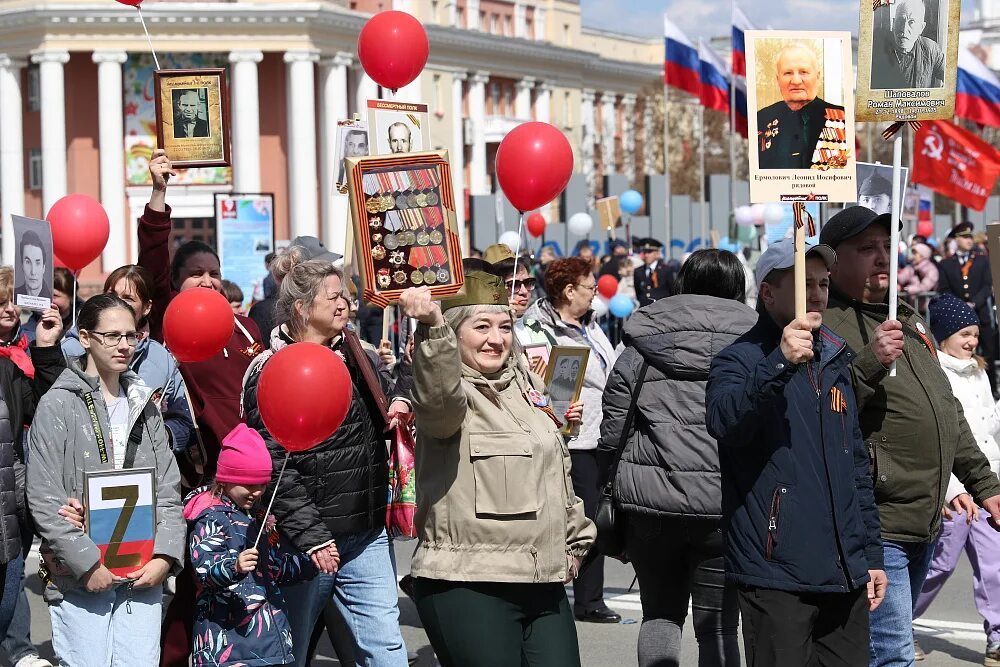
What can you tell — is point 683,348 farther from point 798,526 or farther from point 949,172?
point 949,172

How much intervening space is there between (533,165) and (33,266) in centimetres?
267

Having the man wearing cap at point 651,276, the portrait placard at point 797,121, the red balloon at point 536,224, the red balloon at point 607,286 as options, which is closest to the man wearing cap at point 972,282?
the man wearing cap at point 651,276

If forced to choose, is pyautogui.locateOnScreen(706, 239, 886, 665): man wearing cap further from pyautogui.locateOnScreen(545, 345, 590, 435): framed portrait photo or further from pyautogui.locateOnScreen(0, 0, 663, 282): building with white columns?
pyautogui.locateOnScreen(0, 0, 663, 282): building with white columns

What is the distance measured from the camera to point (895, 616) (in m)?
5.65

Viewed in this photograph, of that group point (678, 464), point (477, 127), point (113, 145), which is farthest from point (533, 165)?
point (477, 127)

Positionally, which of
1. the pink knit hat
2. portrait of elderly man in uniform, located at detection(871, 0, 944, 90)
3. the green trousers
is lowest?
the green trousers

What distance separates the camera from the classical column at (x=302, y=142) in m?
68.2

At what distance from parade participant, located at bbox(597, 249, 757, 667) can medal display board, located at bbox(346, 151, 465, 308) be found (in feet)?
3.84

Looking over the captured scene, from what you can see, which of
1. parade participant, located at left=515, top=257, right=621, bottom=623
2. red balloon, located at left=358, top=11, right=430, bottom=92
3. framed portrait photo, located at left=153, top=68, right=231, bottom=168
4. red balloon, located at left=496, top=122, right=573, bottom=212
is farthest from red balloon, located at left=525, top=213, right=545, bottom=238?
framed portrait photo, located at left=153, top=68, right=231, bottom=168

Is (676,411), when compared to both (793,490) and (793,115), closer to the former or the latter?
(793,490)

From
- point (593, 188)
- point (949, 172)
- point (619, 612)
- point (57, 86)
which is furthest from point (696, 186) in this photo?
point (619, 612)

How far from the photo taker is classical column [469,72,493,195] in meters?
79.4

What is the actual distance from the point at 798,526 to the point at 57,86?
214 feet

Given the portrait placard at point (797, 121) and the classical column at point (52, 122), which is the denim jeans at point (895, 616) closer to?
the portrait placard at point (797, 121)
